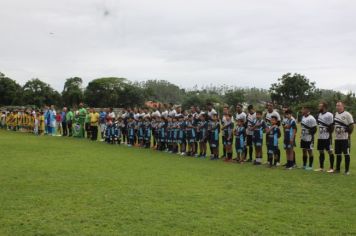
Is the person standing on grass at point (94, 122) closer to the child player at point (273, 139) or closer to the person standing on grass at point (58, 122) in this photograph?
the person standing on grass at point (58, 122)

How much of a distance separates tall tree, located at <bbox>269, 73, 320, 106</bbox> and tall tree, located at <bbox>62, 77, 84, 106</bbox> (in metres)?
39.2

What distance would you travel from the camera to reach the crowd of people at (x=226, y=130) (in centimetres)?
1183

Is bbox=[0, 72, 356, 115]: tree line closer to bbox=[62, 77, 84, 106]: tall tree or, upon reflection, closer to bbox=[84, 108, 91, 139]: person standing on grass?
bbox=[62, 77, 84, 106]: tall tree

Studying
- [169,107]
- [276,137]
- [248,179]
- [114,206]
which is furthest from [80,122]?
[114,206]

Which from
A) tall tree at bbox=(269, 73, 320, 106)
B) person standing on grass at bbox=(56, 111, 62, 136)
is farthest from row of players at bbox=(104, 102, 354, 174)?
tall tree at bbox=(269, 73, 320, 106)

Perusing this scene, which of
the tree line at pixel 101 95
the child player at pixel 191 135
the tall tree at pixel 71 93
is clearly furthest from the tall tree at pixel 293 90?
the child player at pixel 191 135

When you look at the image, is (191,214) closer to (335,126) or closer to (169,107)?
(335,126)

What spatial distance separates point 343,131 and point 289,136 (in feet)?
5.95

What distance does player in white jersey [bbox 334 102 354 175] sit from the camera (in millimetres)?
11312

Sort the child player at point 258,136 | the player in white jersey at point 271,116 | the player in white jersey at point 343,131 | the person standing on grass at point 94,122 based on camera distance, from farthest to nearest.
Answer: the person standing on grass at point 94,122, the child player at point 258,136, the player in white jersey at point 271,116, the player in white jersey at point 343,131

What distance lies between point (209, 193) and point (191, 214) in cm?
172

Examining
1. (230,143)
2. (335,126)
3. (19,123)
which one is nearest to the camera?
(335,126)

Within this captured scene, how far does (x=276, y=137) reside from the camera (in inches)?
513

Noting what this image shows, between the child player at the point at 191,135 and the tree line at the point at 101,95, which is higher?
the tree line at the point at 101,95
